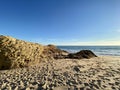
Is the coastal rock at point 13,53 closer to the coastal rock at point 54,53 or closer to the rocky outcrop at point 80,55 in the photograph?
the coastal rock at point 54,53

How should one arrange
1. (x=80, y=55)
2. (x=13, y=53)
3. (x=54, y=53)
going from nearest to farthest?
(x=13, y=53) → (x=80, y=55) → (x=54, y=53)

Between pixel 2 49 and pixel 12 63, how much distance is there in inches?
43.1

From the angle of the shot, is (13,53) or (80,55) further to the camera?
(80,55)

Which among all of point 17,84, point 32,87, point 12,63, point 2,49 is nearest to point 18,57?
point 12,63

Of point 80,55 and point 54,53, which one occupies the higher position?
point 54,53

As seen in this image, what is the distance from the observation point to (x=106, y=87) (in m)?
4.48

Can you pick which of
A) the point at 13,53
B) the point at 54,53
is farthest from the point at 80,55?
the point at 13,53

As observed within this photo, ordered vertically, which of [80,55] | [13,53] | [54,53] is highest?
[13,53]

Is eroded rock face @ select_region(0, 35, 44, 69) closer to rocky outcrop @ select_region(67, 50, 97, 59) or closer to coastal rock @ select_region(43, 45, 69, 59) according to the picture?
coastal rock @ select_region(43, 45, 69, 59)

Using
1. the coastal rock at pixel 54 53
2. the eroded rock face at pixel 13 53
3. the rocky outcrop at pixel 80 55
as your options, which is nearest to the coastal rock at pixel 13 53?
the eroded rock face at pixel 13 53

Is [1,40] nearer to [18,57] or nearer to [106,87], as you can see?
[18,57]

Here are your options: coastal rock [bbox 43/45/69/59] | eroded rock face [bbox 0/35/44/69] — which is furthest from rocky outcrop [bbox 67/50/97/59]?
eroded rock face [bbox 0/35/44/69]

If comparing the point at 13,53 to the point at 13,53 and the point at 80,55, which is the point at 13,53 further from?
the point at 80,55

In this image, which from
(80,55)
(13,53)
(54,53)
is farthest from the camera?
(54,53)
